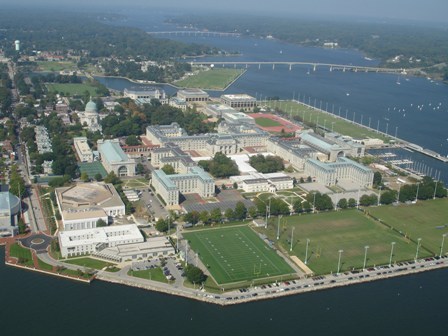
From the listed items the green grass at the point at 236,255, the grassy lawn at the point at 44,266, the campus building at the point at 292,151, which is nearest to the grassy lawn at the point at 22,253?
the grassy lawn at the point at 44,266

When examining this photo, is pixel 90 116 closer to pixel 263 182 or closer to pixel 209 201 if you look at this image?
pixel 209 201

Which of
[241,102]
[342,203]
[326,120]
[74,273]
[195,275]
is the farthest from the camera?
[241,102]

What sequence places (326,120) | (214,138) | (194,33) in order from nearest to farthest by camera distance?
1. (214,138)
2. (326,120)
3. (194,33)

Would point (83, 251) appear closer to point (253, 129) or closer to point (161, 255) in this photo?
point (161, 255)

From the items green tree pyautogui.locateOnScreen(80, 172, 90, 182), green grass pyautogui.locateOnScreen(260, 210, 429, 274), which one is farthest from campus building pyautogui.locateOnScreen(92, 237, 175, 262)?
green tree pyautogui.locateOnScreen(80, 172, 90, 182)

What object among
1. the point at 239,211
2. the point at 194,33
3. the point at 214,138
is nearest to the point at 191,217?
the point at 239,211

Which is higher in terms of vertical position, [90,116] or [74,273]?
[90,116]

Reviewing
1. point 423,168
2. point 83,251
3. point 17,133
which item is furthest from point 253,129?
point 83,251
